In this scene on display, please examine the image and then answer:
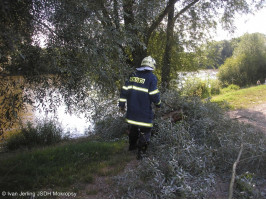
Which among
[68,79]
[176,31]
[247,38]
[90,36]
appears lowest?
[68,79]

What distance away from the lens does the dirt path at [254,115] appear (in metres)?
7.00

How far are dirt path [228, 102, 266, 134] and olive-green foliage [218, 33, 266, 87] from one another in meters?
11.3

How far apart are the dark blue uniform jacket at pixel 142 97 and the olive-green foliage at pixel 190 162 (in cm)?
64

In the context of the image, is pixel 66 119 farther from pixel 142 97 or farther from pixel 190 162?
pixel 190 162

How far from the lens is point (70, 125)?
10367mm

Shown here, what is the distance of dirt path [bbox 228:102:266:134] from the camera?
6999 mm

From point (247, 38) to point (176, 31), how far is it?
15.3m

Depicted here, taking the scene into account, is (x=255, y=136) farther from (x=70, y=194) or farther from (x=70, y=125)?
(x=70, y=125)

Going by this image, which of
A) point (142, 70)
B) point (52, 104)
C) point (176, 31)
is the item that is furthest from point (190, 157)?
point (176, 31)

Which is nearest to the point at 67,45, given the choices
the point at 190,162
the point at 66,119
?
the point at 190,162

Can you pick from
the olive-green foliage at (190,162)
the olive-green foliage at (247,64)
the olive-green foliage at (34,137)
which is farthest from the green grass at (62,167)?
the olive-green foliage at (247,64)

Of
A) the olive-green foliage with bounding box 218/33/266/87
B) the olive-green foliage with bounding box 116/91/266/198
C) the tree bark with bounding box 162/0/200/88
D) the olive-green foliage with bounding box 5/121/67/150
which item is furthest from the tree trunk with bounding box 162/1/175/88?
the olive-green foliage with bounding box 218/33/266/87

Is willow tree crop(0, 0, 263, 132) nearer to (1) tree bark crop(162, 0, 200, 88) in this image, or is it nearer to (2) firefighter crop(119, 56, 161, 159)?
(2) firefighter crop(119, 56, 161, 159)

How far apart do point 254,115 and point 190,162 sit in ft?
19.1
